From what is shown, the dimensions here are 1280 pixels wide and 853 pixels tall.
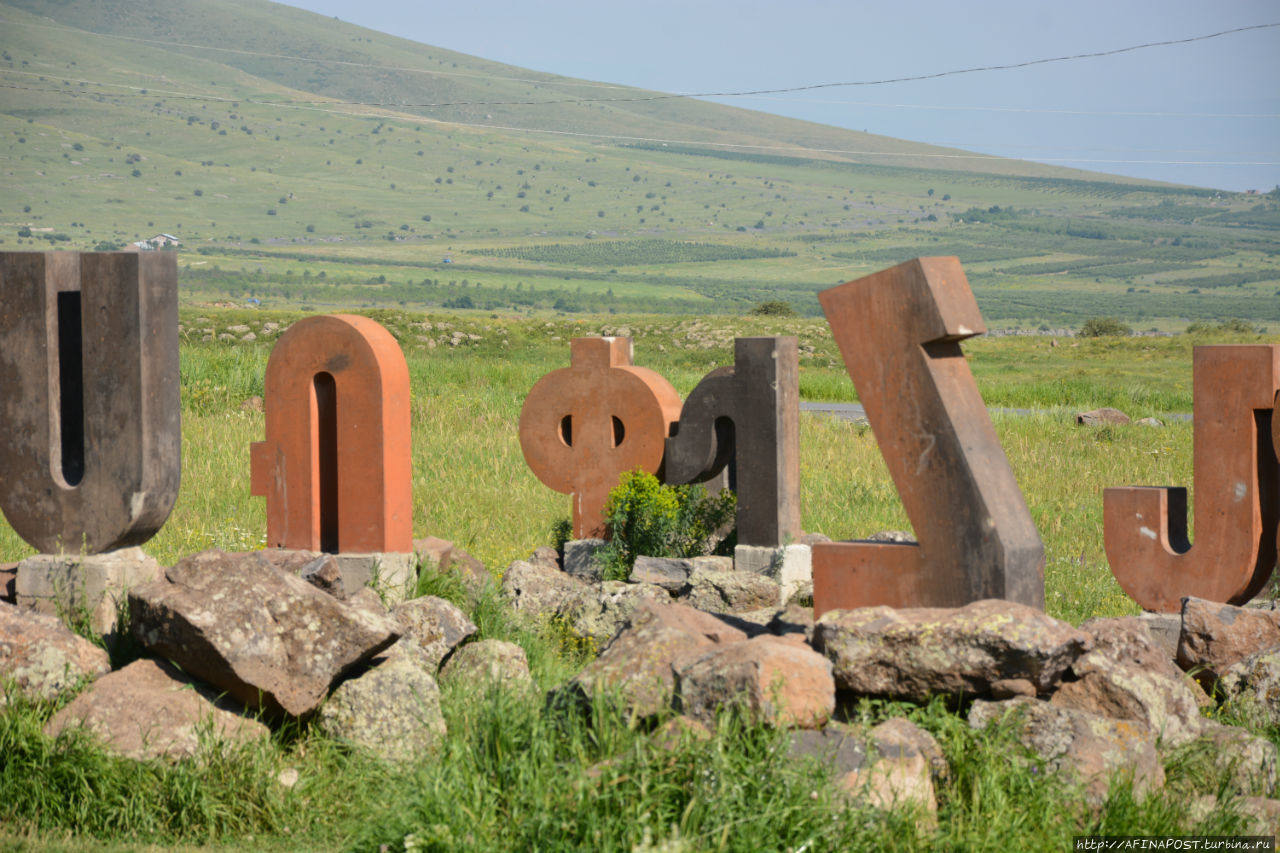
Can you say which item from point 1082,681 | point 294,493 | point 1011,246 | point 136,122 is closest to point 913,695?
point 1082,681

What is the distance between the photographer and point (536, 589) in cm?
863

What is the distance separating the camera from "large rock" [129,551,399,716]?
17.6ft

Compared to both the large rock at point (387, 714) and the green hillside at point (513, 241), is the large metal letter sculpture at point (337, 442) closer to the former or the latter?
the large rock at point (387, 714)

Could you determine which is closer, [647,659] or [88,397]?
[647,659]

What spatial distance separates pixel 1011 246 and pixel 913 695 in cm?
17647

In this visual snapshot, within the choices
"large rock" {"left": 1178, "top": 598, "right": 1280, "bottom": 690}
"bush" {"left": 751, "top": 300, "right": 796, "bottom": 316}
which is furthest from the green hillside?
"large rock" {"left": 1178, "top": 598, "right": 1280, "bottom": 690}

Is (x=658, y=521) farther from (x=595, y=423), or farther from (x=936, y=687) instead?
(x=936, y=687)

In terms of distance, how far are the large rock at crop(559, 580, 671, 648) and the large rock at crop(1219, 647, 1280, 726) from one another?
11.1ft

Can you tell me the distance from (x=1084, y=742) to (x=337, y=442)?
5.43 metres

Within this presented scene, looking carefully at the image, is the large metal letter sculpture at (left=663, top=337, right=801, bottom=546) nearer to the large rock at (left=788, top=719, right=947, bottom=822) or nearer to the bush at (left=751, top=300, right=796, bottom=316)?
the large rock at (left=788, top=719, right=947, bottom=822)

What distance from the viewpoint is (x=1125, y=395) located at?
27.8 meters

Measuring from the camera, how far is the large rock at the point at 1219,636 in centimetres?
657

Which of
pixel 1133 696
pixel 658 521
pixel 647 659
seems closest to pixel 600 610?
pixel 658 521

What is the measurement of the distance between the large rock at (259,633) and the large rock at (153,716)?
12 cm
